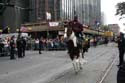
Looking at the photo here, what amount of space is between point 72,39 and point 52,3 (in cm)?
7912

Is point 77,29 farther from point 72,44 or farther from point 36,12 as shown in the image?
point 36,12

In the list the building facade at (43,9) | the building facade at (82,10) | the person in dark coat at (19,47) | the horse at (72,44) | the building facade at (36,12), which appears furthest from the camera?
the building facade at (82,10)

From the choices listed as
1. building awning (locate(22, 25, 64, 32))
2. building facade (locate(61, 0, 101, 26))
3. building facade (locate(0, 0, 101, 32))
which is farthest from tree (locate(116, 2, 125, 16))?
building awning (locate(22, 25, 64, 32))

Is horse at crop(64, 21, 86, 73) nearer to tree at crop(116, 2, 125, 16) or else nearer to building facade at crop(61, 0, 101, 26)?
building facade at crop(61, 0, 101, 26)

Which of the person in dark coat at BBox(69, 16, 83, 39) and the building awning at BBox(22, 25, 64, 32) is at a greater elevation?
the person in dark coat at BBox(69, 16, 83, 39)

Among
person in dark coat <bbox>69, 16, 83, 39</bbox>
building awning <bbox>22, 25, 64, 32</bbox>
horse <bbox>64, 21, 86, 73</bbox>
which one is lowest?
building awning <bbox>22, 25, 64, 32</bbox>

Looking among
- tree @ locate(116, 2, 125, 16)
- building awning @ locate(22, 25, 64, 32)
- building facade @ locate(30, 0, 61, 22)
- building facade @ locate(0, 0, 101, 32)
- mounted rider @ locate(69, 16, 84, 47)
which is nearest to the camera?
mounted rider @ locate(69, 16, 84, 47)

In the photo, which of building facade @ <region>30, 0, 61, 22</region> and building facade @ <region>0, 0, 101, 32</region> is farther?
building facade @ <region>30, 0, 61, 22</region>

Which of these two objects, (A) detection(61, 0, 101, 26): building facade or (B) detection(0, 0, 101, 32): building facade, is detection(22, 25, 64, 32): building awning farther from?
(A) detection(61, 0, 101, 26): building facade

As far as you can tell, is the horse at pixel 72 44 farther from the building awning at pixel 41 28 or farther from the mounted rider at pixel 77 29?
the building awning at pixel 41 28

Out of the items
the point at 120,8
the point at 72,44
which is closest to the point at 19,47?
the point at 72,44

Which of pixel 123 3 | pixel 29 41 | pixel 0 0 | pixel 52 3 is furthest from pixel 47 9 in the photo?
pixel 0 0

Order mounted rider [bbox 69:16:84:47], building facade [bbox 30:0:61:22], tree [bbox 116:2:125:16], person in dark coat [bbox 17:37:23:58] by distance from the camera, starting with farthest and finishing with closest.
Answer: tree [bbox 116:2:125:16]
building facade [bbox 30:0:61:22]
person in dark coat [bbox 17:37:23:58]
mounted rider [bbox 69:16:84:47]

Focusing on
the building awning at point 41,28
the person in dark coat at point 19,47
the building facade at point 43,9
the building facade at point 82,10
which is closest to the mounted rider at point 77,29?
the person in dark coat at point 19,47
